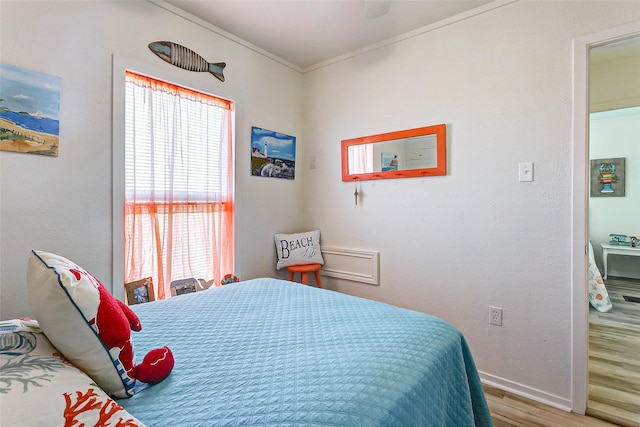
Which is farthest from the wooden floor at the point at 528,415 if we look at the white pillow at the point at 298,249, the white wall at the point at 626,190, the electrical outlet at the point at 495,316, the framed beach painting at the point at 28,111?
A: the white wall at the point at 626,190

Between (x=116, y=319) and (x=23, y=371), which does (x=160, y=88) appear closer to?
(x=116, y=319)

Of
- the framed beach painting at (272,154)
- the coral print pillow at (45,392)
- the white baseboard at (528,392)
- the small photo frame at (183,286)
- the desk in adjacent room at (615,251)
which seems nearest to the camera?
the coral print pillow at (45,392)

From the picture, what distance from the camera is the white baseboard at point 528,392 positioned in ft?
6.26

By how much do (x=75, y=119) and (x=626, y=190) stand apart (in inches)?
238

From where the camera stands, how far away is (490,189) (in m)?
2.15

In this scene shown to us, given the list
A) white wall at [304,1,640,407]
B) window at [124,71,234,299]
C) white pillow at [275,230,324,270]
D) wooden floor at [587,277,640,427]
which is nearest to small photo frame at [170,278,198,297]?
window at [124,71,234,299]

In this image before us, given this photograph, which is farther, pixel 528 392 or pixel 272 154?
pixel 272 154

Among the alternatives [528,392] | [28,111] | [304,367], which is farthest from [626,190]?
[28,111]

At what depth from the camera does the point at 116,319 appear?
0.88 m

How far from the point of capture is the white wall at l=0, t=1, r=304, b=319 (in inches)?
62.3

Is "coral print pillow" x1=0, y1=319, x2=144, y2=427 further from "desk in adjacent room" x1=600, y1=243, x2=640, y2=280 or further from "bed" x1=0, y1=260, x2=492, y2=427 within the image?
"desk in adjacent room" x1=600, y1=243, x2=640, y2=280

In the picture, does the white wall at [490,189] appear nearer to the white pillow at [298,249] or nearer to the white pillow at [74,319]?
the white pillow at [298,249]

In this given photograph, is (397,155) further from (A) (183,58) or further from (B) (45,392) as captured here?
(B) (45,392)

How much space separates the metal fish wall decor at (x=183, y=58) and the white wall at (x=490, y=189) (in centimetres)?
120
